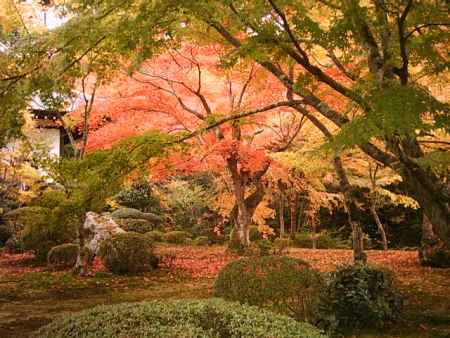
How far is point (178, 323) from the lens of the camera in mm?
3418

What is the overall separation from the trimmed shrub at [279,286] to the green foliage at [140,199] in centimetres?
1832

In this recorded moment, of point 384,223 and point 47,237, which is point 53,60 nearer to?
point 47,237

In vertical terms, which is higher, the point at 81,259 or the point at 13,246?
the point at 13,246

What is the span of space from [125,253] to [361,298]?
7229 millimetres

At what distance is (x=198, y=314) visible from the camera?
11.7 feet

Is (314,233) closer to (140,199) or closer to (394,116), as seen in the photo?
(140,199)

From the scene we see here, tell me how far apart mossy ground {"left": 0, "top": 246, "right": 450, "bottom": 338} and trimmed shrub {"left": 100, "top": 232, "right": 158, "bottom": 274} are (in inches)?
15.4

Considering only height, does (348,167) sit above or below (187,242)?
above

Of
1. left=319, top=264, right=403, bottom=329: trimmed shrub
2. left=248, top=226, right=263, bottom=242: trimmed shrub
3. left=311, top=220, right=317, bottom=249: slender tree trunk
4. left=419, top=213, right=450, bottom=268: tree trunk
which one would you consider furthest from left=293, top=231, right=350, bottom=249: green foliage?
left=319, top=264, right=403, bottom=329: trimmed shrub

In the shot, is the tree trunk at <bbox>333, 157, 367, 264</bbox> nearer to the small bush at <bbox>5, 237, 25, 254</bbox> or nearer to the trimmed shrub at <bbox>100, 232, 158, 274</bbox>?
the trimmed shrub at <bbox>100, 232, 158, 274</bbox>

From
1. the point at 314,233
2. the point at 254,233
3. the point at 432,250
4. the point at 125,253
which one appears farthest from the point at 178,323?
the point at 314,233

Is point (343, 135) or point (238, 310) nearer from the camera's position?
point (238, 310)

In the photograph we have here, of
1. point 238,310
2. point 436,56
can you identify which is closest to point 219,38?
point 436,56

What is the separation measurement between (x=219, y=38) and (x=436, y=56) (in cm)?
415
